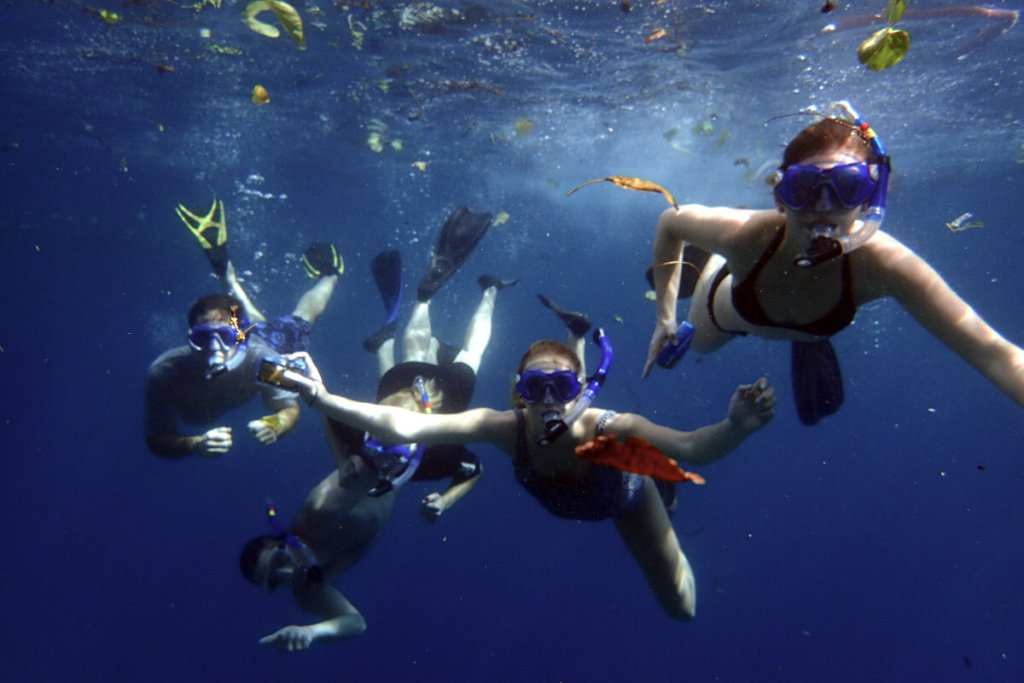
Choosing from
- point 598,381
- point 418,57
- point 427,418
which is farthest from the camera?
point 418,57

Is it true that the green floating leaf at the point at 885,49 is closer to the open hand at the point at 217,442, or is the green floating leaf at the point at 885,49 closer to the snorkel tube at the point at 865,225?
the snorkel tube at the point at 865,225

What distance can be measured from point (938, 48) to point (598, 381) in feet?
48.0

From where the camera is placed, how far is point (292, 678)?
2388 cm

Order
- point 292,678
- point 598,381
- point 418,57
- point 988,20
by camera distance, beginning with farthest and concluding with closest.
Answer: point 292,678 < point 418,57 < point 988,20 < point 598,381

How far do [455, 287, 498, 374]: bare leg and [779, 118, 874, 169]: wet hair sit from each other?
6.12 metres

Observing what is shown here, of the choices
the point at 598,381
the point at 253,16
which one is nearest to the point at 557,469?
the point at 598,381

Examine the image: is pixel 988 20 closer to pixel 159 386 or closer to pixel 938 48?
pixel 938 48

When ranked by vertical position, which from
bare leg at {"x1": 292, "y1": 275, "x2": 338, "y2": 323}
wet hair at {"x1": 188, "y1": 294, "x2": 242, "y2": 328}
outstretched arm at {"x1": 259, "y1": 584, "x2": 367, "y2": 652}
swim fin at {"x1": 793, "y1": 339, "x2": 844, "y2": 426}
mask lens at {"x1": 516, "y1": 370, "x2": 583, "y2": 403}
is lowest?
outstretched arm at {"x1": 259, "y1": 584, "x2": 367, "y2": 652}

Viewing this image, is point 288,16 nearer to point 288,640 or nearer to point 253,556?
point 253,556

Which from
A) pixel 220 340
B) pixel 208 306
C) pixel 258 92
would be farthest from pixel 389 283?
pixel 258 92

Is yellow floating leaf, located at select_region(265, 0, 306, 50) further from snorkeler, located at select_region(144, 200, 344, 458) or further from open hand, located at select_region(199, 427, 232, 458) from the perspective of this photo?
open hand, located at select_region(199, 427, 232, 458)

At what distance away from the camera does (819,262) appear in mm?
3143

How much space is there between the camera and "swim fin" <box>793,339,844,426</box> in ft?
18.3

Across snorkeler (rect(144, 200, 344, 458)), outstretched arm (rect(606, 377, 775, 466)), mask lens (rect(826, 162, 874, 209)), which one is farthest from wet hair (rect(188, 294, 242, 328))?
mask lens (rect(826, 162, 874, 209))
